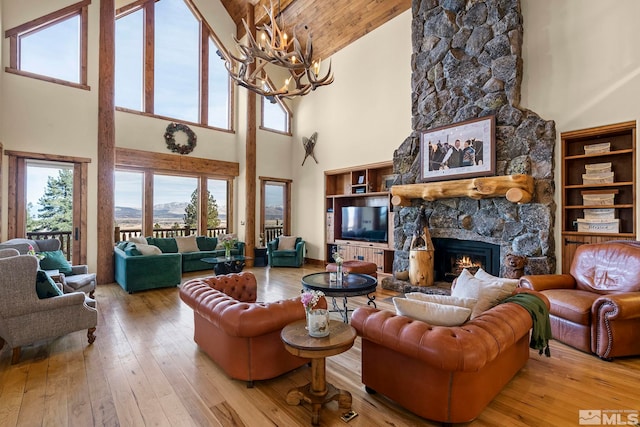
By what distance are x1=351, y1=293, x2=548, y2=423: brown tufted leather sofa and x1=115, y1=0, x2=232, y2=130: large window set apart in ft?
24.2

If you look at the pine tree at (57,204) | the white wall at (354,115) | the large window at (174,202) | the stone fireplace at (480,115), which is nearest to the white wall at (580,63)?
the stone fireplace at (480,115)

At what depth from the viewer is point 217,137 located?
8180 millimetres

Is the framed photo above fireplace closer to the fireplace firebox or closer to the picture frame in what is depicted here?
the fireplace firebox

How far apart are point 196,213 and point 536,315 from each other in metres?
7.57

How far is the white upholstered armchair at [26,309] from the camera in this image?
269 centimetres


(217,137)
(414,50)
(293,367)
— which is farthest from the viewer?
(217,137)

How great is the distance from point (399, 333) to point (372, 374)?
0.55 m

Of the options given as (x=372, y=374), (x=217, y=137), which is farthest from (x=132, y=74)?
(x=372, y=374)

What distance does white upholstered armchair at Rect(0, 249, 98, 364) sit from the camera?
2686 mm

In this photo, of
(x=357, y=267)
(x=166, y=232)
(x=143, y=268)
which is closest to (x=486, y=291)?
(x=357, y=267)

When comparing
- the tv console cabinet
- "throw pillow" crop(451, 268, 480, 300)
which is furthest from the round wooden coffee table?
the tv console cabinet

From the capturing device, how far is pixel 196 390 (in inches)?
92.4

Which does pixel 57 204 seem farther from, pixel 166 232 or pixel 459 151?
Result: pixel 459 151

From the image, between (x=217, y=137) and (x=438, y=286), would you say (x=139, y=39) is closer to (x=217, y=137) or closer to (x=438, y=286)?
(x=217, y=137)
